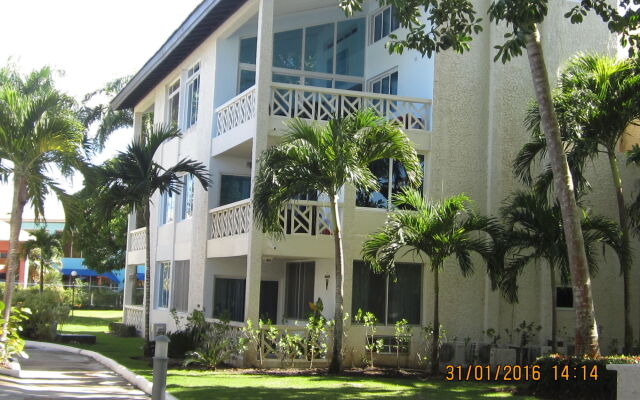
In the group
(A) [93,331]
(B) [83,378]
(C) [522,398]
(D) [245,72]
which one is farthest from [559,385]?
(A) [93,331]

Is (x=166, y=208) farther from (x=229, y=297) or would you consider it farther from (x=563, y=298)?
(x=563, y=298)

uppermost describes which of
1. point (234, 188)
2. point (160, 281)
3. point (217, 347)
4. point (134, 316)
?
point (234, 188)

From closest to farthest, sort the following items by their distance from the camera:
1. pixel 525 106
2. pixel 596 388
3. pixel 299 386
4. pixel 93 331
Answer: pixel 596 388 → pixel 299 386 → pixel 525 106 → pixel 93 331

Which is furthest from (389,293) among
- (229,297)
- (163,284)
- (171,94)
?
(171,94)

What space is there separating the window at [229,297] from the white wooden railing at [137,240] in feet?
25.1

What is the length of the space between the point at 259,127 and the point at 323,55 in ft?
20.7

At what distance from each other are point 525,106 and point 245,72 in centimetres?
779

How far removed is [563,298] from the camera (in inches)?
778

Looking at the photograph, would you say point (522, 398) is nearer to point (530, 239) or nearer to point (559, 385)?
point (559, 385)

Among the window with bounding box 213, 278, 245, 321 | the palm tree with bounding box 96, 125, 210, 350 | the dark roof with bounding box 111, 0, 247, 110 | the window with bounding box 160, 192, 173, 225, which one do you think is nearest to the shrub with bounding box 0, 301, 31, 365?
the palm tree with bounding box 96, 125, 210, 350

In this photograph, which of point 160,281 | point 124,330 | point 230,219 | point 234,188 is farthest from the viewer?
point 124,330

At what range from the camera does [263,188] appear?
1591 cm

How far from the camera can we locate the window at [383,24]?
22016 mm
